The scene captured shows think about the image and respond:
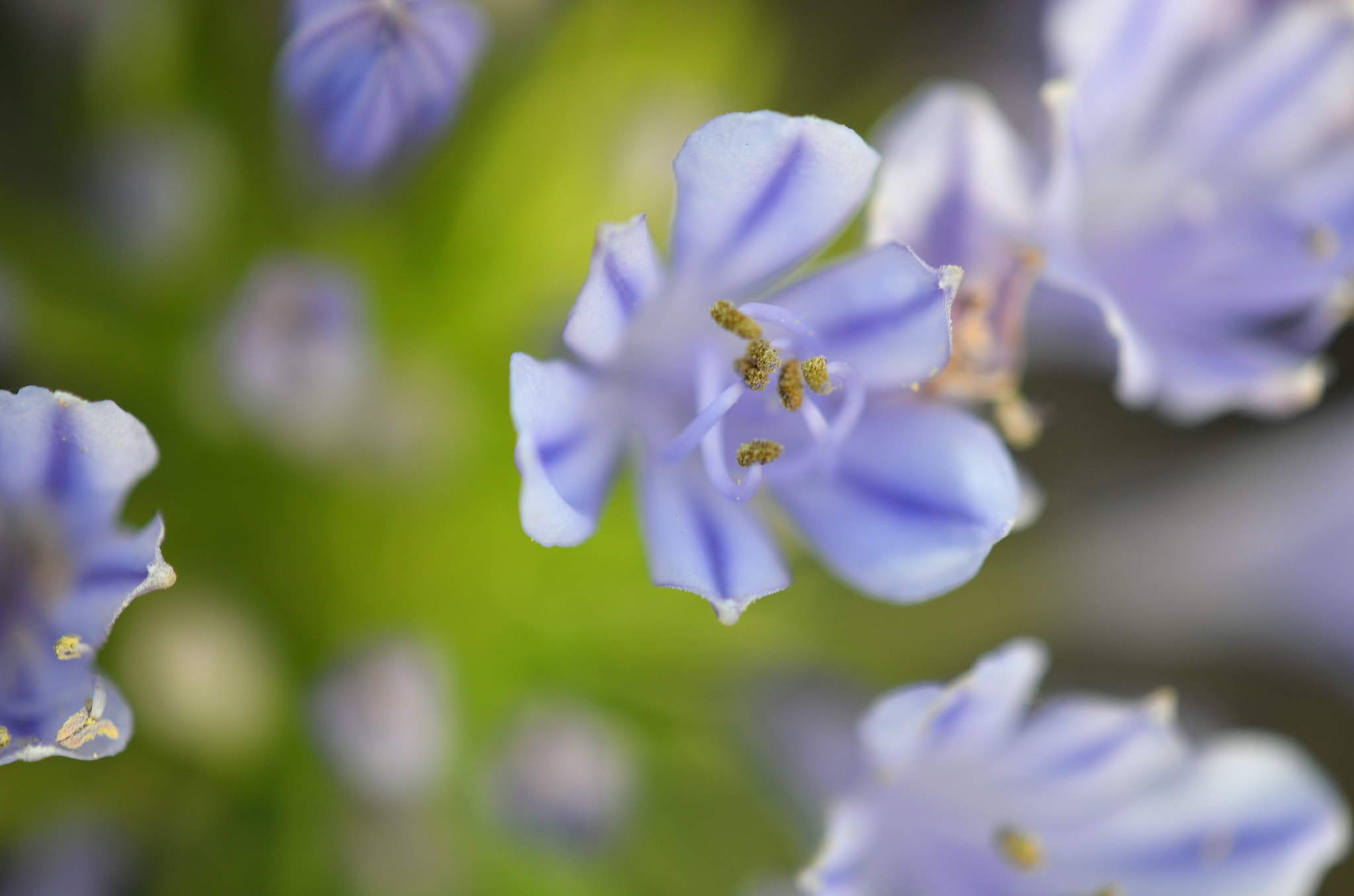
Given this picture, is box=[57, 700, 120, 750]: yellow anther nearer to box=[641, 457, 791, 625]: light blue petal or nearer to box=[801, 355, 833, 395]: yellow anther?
box=[641, 457, 791, 625]: light blue petal

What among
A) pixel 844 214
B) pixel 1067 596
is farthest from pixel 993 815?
pixel 1067 596

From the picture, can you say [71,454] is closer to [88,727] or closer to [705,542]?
[88,727]

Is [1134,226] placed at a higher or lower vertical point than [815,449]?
higher

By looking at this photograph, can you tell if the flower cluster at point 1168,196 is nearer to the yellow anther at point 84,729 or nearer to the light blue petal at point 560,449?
the light blue petal at point 560,449

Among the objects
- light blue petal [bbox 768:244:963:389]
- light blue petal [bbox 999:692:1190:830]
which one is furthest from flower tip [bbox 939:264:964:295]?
light blue petal [bbox 999:692:1190:830]

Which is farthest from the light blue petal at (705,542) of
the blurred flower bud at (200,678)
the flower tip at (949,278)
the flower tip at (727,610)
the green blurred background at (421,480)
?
the blurred flower bud at (200,678)

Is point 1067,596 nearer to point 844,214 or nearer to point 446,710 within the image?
point 446,710

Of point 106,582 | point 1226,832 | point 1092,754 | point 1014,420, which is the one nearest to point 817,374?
point 1014,420
